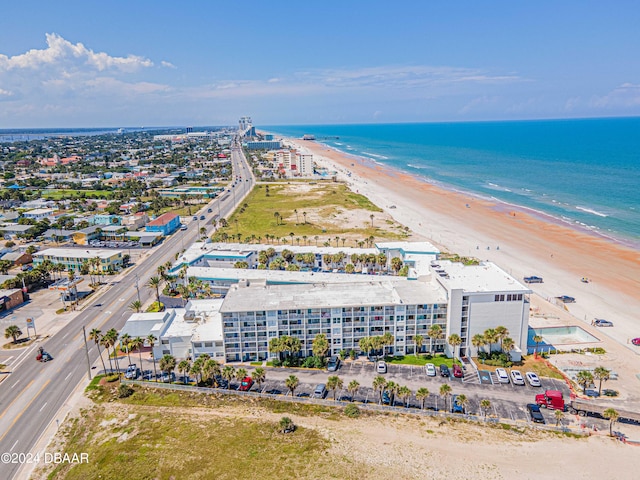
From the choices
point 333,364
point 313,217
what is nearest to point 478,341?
point 333,364

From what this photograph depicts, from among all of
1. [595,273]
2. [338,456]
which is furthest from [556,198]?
[338,456]

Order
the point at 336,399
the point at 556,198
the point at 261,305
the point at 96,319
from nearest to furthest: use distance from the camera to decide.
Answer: the point at 336,399 < the point at 261,305 < the point at 96,319 < the point at 556,198

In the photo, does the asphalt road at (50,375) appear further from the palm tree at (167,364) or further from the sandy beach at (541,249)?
the sandy beach at (541,249)

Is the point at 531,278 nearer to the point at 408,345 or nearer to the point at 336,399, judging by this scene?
the point at 408,345

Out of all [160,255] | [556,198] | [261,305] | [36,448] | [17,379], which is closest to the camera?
[36,448]

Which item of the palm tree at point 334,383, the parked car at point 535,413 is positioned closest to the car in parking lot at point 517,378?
the parked car at point 535,413

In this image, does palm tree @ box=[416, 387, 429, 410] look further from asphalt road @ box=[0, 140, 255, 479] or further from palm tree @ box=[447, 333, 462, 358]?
asphalt road @ box=[0, 140, 255, 479]

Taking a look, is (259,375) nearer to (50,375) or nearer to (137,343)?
(137,343)
